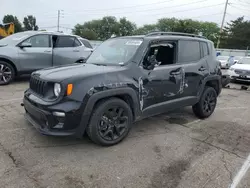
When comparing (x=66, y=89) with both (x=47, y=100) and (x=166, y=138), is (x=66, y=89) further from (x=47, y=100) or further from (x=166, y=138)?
(x=166, y=138)

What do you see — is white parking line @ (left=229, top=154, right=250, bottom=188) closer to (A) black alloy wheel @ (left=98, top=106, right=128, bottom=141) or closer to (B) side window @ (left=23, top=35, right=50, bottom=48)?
(A) black alloy wheel @ (left=98, top=106, right=128, bottom=141)

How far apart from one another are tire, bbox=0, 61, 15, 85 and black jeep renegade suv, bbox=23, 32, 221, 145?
4.13 meters

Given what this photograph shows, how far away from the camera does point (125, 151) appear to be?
3684mm

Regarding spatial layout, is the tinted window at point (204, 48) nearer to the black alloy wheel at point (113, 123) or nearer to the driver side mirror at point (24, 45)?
the black alloy wheel at point (113, 123)

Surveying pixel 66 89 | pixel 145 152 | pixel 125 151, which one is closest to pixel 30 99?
pixel 66 89

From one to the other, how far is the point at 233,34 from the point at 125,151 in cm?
6254

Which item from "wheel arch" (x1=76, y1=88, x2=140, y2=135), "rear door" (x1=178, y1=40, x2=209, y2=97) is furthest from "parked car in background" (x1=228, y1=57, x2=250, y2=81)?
"wheel arch" (x1=76, y1=88, x2=140, y2=135)

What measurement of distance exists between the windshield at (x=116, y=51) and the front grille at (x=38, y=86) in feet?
3.79

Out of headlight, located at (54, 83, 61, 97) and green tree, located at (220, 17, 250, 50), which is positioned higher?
green tree, located at (220, 17, 250, 50)

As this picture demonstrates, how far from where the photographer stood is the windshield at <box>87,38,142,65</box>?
419cm

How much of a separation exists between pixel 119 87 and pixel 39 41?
581 cm


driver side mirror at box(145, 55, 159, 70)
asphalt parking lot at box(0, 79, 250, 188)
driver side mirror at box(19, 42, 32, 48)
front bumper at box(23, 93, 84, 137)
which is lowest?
asphalt parking lot at box(0, 79, 250, 188)

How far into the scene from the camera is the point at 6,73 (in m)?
7.70

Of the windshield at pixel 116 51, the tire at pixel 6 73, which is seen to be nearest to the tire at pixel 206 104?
the windshield at pixel 116 51
